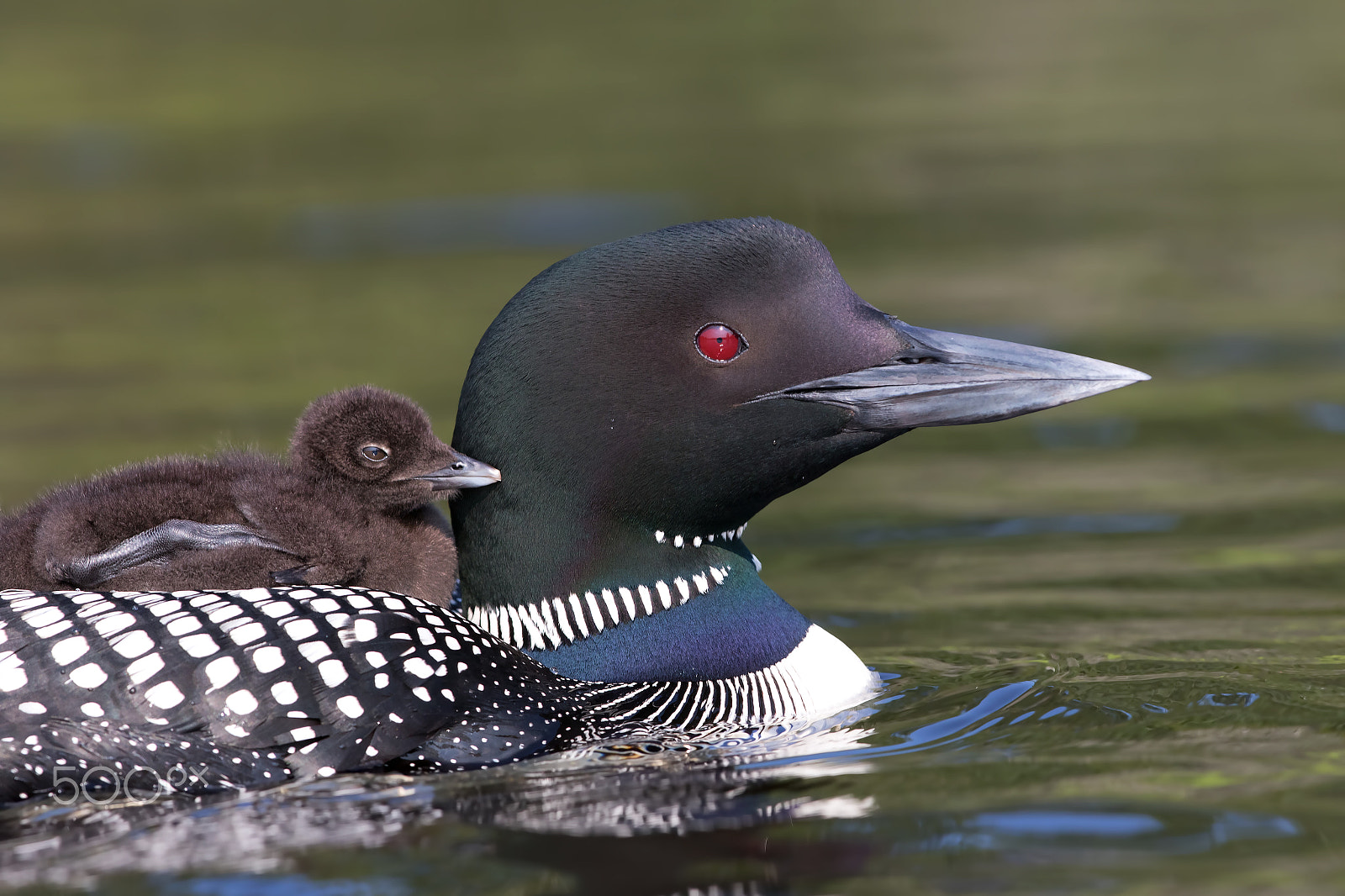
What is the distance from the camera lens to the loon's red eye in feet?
12.5

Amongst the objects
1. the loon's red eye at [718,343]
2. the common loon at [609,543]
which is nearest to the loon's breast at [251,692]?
the common loon at [609,543]

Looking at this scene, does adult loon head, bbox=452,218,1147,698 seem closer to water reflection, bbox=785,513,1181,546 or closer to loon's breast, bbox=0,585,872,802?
loon's breast, bbox=0,585,872,802

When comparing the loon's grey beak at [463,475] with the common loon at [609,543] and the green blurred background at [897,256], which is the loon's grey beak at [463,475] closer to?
the common loon at [609,543]

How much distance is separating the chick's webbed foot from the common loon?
0.35ft

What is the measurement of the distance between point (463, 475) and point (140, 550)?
0.63 metres

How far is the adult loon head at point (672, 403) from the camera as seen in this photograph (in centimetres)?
382

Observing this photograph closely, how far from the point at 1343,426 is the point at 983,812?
3.47 m

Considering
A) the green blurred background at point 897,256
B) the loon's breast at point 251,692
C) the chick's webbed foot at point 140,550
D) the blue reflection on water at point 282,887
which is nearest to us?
the blue reflection on water at point 282,887

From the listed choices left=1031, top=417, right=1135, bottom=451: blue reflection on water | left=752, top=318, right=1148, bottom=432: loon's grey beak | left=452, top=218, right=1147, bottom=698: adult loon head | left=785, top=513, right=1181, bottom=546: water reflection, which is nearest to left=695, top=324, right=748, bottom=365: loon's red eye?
left=452, top=218, right=1147, bottom=698: adult loon head

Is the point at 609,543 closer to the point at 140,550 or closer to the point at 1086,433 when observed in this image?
the point at 140,550

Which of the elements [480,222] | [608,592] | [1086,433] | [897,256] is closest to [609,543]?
[608,592]

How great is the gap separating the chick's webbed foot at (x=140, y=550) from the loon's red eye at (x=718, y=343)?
0.97 meters

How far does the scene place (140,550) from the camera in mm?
3736

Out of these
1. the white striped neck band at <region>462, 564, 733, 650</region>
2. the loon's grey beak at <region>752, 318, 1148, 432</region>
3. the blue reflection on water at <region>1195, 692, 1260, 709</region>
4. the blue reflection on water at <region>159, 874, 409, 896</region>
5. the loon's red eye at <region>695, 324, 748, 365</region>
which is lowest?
the blue reflection on water at <region>159, 874, 409, 896</region>
